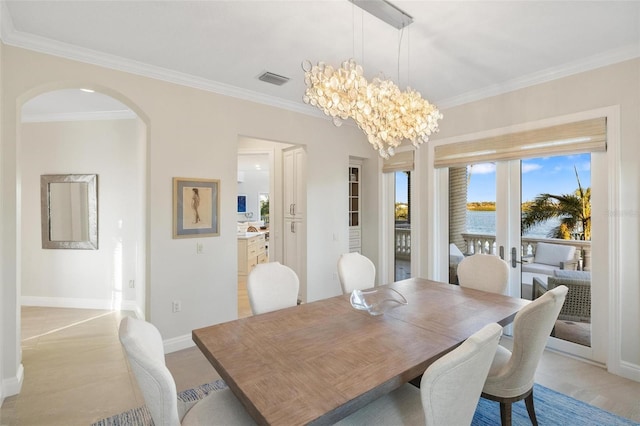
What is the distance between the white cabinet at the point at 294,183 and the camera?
4348 millimetres

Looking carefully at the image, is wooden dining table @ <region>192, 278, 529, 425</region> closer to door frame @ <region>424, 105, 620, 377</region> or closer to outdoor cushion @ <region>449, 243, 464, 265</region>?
door frame @ <region>424, 105, 620, 377</region>

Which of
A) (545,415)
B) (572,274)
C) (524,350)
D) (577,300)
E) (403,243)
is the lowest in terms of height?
(545,415)

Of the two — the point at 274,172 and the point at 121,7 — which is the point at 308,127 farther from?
the point at 121,7

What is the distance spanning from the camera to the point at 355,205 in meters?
5.10

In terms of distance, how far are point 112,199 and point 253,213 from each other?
6947 millimetres

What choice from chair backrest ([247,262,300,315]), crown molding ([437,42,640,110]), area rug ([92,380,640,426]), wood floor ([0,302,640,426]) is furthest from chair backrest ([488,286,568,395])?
crown molding ([437,42,640,110])

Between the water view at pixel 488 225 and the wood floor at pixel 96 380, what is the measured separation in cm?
120

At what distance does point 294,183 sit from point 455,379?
3.86m

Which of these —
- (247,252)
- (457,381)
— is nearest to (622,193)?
(457,381)

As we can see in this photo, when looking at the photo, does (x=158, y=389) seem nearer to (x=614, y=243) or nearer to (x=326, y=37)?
(x=326, y=37)

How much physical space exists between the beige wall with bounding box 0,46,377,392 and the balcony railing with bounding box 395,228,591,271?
208 cm

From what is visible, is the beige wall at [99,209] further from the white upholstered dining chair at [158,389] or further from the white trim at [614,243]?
the white trim at [614,243]

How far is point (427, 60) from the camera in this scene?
280 centimetres

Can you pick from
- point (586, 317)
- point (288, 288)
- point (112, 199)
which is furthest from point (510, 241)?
point (112, 199)
